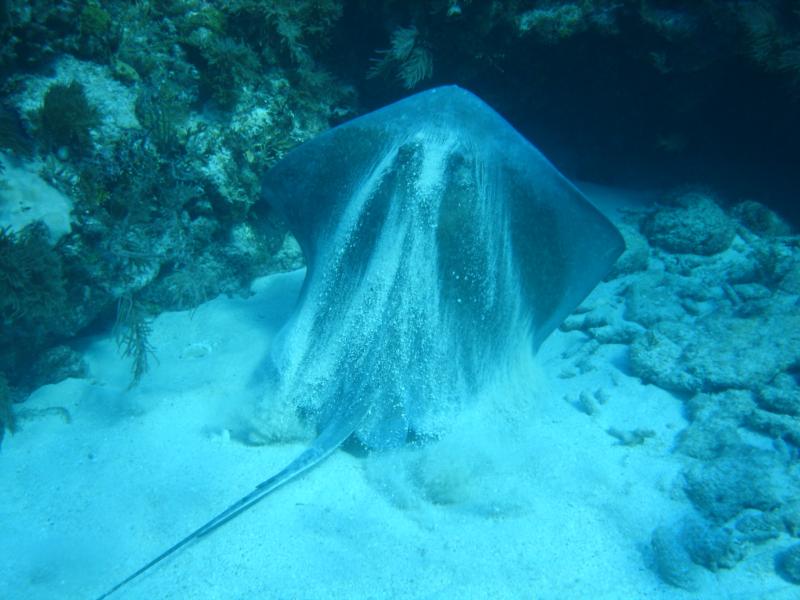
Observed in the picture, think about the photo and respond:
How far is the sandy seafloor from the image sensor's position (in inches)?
120

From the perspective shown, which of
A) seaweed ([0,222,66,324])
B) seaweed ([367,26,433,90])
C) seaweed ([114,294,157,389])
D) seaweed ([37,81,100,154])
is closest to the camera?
seaweed ([0,222,66,324])

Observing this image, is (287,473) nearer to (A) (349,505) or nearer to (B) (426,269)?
(A) (349,505)

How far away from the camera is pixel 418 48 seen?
578cm

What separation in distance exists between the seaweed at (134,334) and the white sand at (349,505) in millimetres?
235

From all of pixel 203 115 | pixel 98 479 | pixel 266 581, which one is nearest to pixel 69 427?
pixel 98 479

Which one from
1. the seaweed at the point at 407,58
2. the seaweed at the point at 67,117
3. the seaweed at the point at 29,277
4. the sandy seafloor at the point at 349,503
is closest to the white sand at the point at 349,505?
the sandy seafloor at the point at 349,503

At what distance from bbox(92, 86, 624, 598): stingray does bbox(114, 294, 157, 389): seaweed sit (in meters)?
1.66

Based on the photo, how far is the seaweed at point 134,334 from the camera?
4.77 meters

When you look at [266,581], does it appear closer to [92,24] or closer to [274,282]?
[274,282]

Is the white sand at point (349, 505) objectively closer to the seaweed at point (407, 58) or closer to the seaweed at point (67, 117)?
the seaweed at point (67, 117)

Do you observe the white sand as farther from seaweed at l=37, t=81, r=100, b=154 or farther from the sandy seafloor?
seaweed at l=37, t=81, r=100, b=154

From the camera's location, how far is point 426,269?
375 centimetres

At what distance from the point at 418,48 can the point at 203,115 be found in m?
2.84

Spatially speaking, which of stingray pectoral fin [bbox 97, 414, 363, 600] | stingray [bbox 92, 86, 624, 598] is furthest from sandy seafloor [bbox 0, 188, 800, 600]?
stingray [bbox 92, 86, 624, 598]
